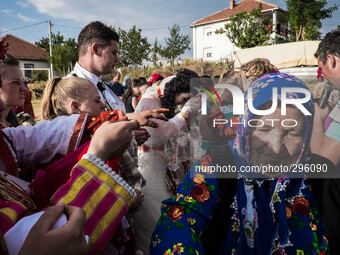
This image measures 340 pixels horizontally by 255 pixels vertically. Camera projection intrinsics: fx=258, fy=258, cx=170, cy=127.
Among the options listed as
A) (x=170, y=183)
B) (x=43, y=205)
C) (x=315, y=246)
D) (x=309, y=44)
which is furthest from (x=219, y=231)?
(x=309, y=44)

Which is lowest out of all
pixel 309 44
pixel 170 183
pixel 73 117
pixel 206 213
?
pixel 170 183

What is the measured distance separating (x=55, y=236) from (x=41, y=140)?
30.9 inches

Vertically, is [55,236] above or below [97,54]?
below

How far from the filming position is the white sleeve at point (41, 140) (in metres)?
1.25

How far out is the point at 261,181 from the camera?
56.1 inches

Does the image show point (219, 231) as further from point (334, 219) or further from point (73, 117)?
point (73, 117)

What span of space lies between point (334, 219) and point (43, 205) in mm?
1464

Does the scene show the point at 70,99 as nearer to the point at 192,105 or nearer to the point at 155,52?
the point at 192,105

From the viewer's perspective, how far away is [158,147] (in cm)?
279

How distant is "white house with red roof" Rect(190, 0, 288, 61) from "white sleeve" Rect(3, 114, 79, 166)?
37795 millimetres

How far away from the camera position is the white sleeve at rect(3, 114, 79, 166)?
1248 millimetres

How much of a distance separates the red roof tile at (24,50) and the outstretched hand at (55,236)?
1908 inches

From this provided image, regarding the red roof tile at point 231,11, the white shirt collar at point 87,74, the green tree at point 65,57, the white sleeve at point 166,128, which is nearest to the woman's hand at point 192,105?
the white sleeve at point 166,128

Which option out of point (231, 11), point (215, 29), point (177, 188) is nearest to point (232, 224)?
point (177, 188)
